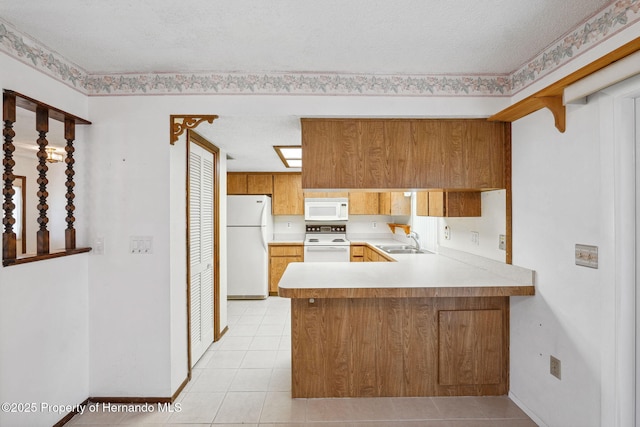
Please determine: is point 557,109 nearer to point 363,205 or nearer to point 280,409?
point 280,409

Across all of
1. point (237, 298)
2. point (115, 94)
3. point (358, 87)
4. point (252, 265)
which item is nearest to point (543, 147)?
point (358, 87)

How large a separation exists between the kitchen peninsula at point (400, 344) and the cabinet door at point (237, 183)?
131 inches

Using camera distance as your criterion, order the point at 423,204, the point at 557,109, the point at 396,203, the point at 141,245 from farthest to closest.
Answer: the point at 396,203 → the point at 423,204 → the point at 141,245 → the point at 557,109

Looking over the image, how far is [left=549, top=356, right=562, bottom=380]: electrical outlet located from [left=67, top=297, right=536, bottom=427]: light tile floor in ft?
1.28

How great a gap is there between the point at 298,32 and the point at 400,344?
2055 millimetres

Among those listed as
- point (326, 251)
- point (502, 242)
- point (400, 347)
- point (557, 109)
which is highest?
point (557, 109)

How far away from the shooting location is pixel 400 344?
2.32 m

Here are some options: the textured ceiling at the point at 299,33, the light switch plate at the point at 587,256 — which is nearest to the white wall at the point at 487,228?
the light switch plate at the point at 587,256

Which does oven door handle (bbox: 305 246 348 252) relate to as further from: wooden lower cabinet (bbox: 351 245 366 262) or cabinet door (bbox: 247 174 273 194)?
cabinet door (bbox: 247 174 273 194)

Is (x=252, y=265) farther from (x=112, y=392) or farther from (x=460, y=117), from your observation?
(x=460, y=117)

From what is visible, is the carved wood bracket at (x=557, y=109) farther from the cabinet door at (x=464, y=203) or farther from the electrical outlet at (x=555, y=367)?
the electrical outlet at (x=555, y=367)

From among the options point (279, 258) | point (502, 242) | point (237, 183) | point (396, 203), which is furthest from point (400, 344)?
point (237, 183)

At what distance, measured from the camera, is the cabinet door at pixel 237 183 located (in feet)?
17.4

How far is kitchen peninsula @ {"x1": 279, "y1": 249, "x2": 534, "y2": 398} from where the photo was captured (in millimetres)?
2291
